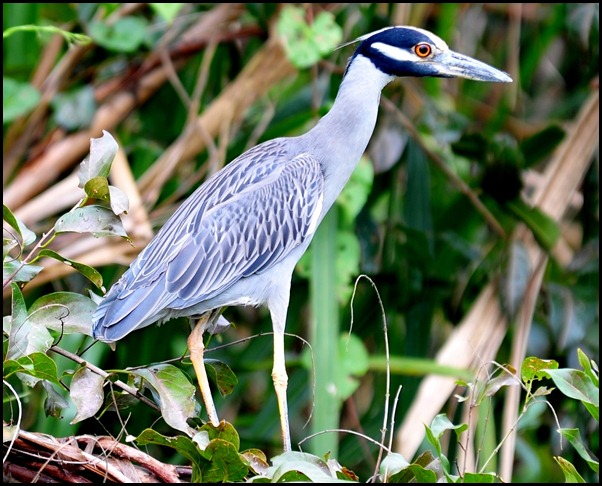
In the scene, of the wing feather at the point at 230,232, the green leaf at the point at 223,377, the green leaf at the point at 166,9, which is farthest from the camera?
the green leaf at the point at 166,9

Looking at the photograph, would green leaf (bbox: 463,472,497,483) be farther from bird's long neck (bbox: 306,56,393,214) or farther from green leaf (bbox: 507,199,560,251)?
green leaf (bbox: 507,199,560,251)

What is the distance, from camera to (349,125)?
110 inches

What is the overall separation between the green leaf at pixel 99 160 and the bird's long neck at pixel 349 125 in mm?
952

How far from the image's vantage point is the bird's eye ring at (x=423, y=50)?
9.05 ft

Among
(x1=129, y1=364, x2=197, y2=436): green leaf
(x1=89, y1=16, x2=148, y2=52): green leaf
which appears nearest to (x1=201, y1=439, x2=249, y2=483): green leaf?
(x1=129, y1=364, x2=197, y2=436): green leaf

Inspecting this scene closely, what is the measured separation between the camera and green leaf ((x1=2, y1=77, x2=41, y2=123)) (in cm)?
354

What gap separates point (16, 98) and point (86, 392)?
202cm

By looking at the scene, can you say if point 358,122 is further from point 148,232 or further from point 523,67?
point 523,67

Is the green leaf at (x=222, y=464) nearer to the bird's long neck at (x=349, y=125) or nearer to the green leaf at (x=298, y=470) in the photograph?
the green leaf at (x=298, y=470)

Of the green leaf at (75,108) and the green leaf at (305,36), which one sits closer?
the green leaf at (305,36)

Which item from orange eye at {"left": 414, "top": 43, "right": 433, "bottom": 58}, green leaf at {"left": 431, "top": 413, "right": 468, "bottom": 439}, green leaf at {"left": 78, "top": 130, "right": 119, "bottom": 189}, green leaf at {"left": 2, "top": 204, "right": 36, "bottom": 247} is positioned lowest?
green leaf at {"left": 431, "top": 413, "right": 468, "bottom": 439}

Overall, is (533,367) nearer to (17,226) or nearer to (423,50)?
(17,226)

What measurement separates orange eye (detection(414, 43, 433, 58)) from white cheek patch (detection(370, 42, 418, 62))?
0.02 metres

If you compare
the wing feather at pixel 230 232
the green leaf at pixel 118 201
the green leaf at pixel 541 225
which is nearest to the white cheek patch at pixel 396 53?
the wing feather at pixel 230 232
